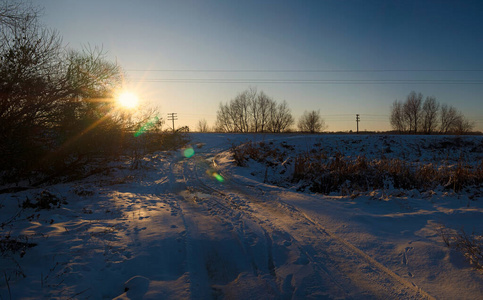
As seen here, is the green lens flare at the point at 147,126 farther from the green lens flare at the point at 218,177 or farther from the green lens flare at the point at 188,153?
the green lens flare at the point at 218,177

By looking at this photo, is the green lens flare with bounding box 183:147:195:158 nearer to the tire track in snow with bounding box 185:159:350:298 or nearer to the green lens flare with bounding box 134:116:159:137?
the green lens flare with bounding box 134:116:159:137

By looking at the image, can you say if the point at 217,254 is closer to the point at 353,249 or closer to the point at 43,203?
the point at 353,249

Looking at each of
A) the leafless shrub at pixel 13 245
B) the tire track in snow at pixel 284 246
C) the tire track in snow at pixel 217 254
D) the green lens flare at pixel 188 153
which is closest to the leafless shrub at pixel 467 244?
the tire track in snow at pixel 284 246

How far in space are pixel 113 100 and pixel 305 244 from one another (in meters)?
11.4

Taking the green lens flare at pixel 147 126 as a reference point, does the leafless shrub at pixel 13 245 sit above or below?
below

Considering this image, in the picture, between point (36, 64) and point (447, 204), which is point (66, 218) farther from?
point (447, 204)

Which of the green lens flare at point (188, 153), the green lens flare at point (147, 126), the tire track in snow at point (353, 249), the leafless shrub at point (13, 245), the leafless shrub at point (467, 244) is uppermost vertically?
the green lens flare at point (147, 126)

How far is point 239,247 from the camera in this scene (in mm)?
3895

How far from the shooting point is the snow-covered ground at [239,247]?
2.81 meters

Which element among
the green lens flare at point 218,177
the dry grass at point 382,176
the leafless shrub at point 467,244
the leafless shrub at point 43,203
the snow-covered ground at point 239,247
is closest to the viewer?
the snow-covered ground at point 239,247

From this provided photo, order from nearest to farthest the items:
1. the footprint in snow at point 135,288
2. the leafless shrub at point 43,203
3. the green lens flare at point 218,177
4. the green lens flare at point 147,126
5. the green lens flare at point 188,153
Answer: the footprint in snow at point 135,288, the leafless shrub at point 43,203, the green lens flare at point 218,177, the green lens flare at point 147,126, the green lens flare at point 188,153

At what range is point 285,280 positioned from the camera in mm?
3025

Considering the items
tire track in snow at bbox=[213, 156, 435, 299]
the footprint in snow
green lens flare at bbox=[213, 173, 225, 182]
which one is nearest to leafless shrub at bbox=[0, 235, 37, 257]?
the footprint in snow

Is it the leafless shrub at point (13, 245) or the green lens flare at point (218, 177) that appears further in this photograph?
the green lens flare at point (218, 177)
